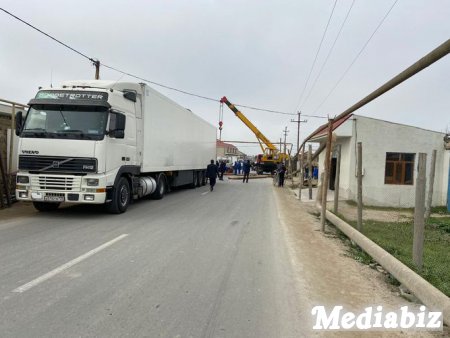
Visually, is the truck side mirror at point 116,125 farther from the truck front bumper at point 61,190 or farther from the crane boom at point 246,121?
the crane boom at point 246,121

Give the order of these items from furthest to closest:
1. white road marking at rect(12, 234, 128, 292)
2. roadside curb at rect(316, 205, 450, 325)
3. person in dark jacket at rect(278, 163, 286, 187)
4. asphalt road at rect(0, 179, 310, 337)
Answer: person in dark jacket at rect(278, 163, 286, 187), white road marking at rect(12, 234, 128, 292), roadside curb at rect(316, 205, 450, 325), asphalt road at rect(0, 179, 310, 337)

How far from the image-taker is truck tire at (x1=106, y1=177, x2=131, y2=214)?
35.4 ft

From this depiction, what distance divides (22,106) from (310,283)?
11.9 metres

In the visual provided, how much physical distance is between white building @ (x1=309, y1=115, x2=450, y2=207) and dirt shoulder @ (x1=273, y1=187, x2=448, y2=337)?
1099 centimetres

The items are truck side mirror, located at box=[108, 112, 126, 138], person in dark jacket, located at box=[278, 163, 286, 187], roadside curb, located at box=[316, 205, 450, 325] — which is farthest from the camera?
person in dark jacket, located at box=[278, 163, 286, 187]

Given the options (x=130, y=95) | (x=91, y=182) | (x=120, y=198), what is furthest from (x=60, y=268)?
(x=130, y=95)

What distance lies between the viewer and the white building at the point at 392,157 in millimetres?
18578

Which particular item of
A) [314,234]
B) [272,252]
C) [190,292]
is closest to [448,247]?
[314,234]

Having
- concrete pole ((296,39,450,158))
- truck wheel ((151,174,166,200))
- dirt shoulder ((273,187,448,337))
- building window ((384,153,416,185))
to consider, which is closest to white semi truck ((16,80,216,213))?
truck wheel ((151,174,166,200))

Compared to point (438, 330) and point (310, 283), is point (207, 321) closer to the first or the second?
point (310, 283)

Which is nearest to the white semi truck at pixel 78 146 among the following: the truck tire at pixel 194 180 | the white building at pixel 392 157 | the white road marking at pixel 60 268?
the white road marking at pixel 60 268

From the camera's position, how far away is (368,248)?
6.86 meters

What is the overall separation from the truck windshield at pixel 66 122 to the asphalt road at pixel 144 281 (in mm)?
2247

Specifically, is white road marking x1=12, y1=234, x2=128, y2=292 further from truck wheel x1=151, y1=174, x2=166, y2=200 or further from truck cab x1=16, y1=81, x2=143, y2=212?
truck wheel x1=151, y1=174, x2=166, y2=200
